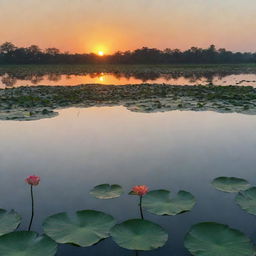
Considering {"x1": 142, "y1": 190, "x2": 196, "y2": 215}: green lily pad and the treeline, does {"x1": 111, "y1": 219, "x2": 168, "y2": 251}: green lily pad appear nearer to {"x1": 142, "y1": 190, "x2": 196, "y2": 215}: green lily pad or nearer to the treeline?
{"x1": 142, "y1": 190, "x2": 196, "y2": 215}: green lily pad

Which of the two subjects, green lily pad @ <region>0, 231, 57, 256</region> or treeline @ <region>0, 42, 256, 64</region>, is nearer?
green lily pad @ <region>0, 231, 57, 256</region>

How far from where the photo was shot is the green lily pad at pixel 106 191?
8.97ft

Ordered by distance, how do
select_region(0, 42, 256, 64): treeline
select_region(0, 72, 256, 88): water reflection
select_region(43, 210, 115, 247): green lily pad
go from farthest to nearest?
select_region(0, 42, 256, 64): treeline → select_region(0, 72, 256, 88): water reflection → select_region(43, 210, 115, 247): green lily pad

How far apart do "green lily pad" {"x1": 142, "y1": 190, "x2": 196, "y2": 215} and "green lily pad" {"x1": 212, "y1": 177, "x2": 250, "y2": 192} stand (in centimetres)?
48

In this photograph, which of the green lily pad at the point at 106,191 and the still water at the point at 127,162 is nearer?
the still water at the point at 127,162

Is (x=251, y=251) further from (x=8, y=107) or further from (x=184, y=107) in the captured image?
(x=8, y=107)

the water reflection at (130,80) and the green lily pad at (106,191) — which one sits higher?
the water reflection at (130,80)

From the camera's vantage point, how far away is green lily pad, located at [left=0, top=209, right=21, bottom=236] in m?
2.13

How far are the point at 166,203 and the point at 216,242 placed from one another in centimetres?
64

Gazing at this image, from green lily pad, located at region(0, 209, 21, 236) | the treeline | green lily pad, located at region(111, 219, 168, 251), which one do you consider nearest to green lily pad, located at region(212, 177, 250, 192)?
green lily pad, located at region(111, 219, 168, 251)

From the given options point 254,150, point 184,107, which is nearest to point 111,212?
point 254,150

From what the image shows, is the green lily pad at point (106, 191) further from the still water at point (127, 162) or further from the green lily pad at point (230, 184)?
the green lily pad at point (230, 184)

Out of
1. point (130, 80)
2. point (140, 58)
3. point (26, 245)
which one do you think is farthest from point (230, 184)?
point (140, 58)

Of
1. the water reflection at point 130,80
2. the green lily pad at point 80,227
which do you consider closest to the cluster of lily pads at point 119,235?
the green lily pad at point 80,227
